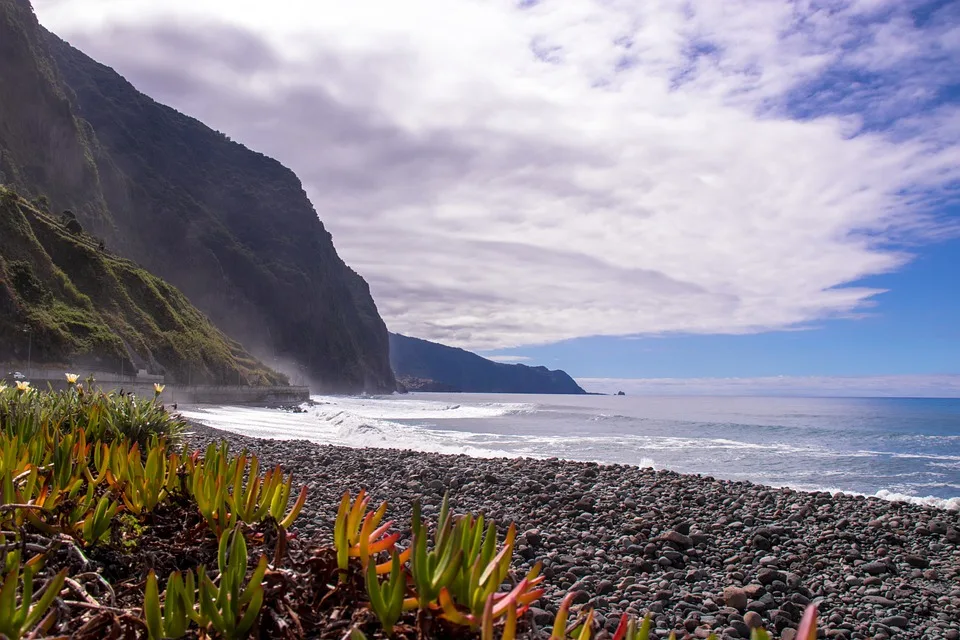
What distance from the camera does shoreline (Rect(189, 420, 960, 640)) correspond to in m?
4.95

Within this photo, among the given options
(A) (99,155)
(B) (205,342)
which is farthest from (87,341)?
(A) (99,155)

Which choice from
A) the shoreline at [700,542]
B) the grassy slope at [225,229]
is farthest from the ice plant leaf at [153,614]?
the grassy slope at [225,229]

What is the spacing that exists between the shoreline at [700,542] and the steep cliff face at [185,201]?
58550mm

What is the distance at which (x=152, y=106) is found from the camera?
121 meters

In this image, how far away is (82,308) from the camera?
4372 cm

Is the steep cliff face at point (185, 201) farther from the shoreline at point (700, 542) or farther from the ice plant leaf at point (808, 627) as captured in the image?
the ice plant leaf at point (808, 627)

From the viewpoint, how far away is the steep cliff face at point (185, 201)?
201 feet

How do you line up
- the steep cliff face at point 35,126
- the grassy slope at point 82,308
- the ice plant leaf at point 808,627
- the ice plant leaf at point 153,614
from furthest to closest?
the steep cliff face at point 35,126 → the grassy slope at point 82,308 → the ice plant leaf at point 153,614 → the ice plant leaf at point 808,627

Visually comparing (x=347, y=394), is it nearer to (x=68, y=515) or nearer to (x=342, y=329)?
(x=342, y=329)

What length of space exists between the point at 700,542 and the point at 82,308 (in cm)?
4538

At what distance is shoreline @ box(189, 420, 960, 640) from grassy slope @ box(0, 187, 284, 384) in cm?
3392

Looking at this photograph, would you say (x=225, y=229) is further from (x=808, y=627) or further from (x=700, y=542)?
(x=808, y=627)

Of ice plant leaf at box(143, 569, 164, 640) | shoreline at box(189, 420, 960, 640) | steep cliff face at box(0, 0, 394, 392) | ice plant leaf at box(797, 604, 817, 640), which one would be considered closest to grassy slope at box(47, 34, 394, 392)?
steep cliff face at box(0, 0, 394, 392)

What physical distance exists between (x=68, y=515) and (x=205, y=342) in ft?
207
